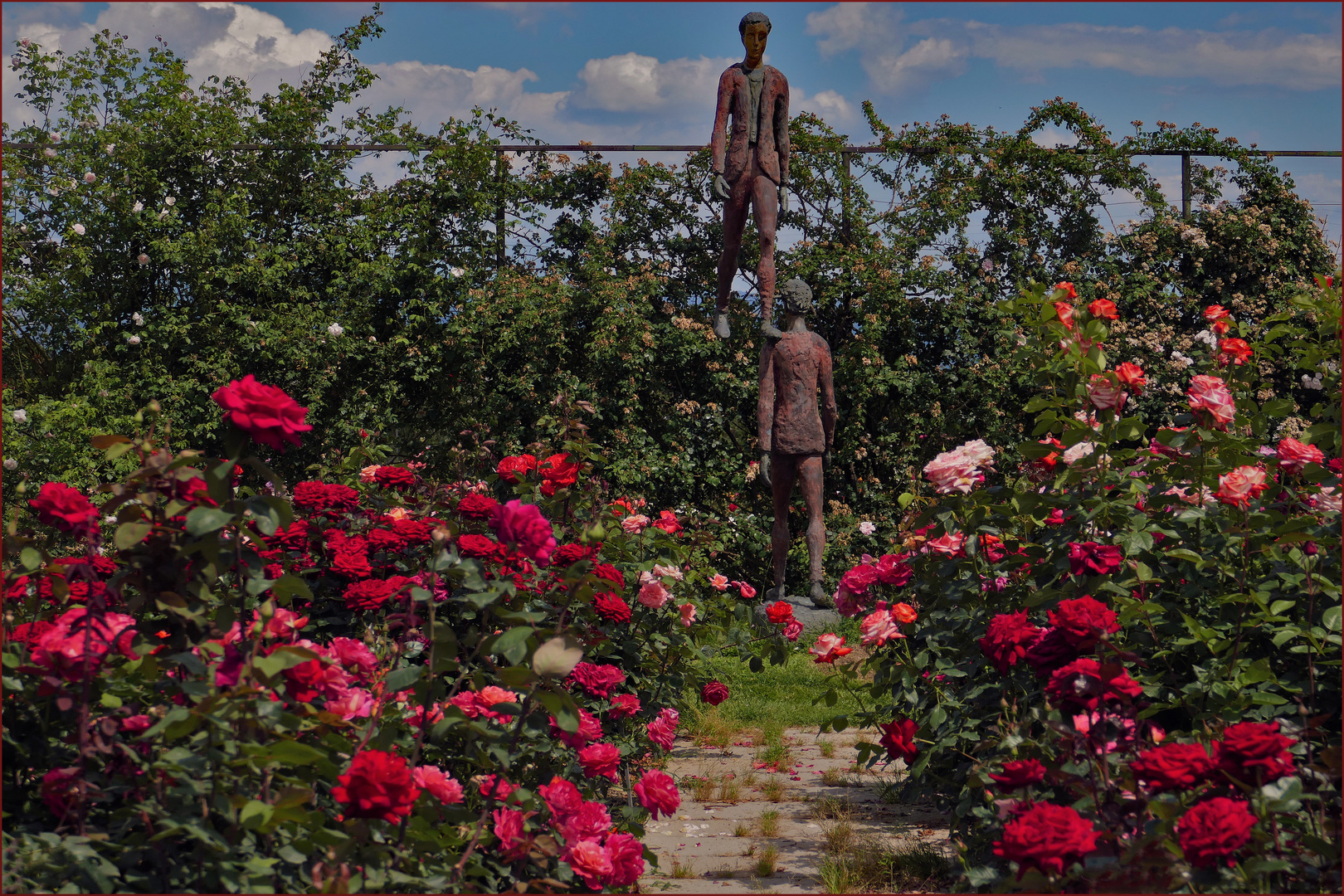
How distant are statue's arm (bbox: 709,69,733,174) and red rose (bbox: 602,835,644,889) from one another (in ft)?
14.2

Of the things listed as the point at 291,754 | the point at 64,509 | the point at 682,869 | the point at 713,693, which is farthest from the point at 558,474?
the point at 291,754

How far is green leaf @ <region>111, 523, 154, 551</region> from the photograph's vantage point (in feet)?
4.71

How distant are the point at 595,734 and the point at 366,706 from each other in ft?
2.06

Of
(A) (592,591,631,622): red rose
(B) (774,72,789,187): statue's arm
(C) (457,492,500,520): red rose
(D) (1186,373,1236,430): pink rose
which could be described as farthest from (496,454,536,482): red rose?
(B) (774,72,789,187): statue's arm

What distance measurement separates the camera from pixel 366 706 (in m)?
1.71

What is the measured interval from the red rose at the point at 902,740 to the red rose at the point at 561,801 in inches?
35.6

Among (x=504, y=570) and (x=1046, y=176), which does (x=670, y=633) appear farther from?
(x=1046, y=176)

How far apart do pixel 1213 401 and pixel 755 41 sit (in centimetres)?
399

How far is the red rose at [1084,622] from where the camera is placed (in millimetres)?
1631

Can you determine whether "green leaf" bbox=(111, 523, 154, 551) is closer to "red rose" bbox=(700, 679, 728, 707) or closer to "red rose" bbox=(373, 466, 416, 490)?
"red rose" bbox=(373, 466, 416, 490)

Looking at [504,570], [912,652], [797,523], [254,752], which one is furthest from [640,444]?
[254,752]

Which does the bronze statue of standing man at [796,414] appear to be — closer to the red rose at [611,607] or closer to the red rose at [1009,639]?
the red rose at [611,607]

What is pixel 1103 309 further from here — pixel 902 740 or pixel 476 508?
pixel 476 508

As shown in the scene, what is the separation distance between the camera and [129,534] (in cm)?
145
